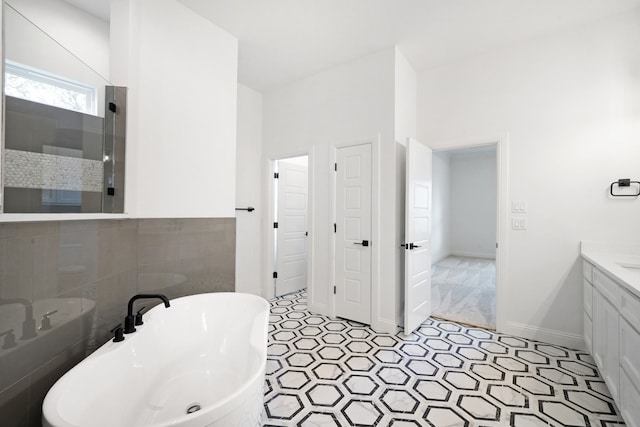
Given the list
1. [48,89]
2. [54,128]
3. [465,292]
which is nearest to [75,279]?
[54,128]

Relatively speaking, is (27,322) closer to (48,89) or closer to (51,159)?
(51,159)

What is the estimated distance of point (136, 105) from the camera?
1.92 metres

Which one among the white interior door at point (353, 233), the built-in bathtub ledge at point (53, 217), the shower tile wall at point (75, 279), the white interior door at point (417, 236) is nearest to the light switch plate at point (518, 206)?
the white interior door at point (417, 236)

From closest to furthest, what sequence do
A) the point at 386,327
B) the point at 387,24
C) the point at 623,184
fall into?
the point at 623,184, the point at 387,24, the point at 386,327

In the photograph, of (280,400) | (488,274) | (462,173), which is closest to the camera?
(280,400)

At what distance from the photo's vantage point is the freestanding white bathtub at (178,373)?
3.15 ft

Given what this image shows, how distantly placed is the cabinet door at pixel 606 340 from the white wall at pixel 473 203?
5321 mm

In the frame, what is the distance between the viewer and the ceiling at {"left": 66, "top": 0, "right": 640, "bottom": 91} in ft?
7.25

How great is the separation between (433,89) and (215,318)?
328cm

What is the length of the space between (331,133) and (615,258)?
2757mm

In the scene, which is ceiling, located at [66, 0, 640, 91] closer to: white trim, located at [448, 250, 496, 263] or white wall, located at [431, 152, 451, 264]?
white wall, located at [431, 152, 451, 264]

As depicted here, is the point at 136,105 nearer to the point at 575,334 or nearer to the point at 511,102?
the point at 511,102

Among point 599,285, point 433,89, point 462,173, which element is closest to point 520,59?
point 433,89

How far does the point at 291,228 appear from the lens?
4.05 m
